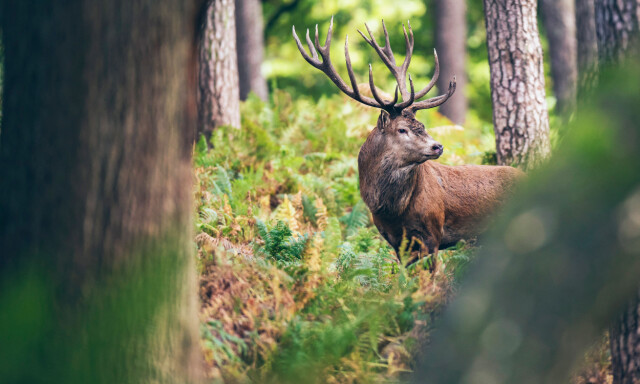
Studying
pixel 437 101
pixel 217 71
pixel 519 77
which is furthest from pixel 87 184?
pixel 217 71

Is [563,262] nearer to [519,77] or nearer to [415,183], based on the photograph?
[415,183]

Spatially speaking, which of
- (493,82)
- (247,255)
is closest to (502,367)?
(247,255)

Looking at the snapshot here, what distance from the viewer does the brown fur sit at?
6918 millimetres

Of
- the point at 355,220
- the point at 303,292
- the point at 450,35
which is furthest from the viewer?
the point at 450,35

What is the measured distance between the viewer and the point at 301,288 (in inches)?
194

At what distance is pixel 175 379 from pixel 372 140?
4280 millimetres

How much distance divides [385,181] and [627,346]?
3.01m

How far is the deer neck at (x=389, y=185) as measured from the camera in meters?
6.89

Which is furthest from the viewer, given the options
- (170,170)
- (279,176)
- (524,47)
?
(279,176)

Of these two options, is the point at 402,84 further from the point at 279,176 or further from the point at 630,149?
the point at 630,149

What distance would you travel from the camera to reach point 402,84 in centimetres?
753

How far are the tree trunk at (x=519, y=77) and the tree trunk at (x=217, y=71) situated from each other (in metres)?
4.01

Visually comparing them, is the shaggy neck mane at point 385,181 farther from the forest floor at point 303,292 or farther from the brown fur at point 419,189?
the forest floor at point 303,292

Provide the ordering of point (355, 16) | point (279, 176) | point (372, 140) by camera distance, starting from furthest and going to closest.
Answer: point (355, 16) < point (279, 176) < point (372, 140)
